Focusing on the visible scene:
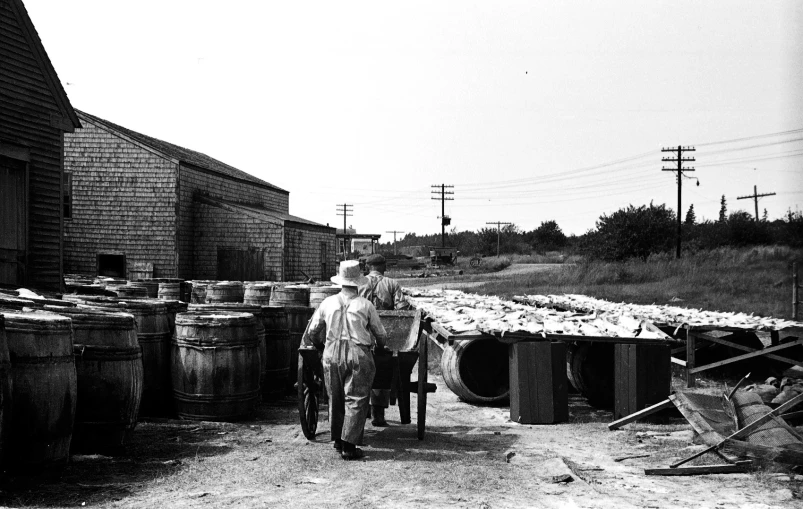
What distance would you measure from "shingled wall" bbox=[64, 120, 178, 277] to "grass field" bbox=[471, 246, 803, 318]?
11.9 m

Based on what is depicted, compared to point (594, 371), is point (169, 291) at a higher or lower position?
higher

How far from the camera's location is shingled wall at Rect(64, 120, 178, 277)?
24406 millimetres

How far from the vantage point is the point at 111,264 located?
24562mm

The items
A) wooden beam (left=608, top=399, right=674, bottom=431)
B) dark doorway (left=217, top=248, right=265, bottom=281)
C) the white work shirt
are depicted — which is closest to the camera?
the white work shirt

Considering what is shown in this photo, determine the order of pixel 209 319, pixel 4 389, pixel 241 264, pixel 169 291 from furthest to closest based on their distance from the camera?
pixel 241 264 < pixel 169 291 < pixel 209 319 < pixel 4 389

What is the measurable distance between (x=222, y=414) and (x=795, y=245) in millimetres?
36448

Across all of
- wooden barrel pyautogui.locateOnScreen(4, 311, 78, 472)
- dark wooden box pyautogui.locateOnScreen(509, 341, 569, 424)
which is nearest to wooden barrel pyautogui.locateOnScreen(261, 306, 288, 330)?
dark wooden box pyautogui.locateOnScreen(509, 341, 569, 424)

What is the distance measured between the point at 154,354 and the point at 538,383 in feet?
14.2

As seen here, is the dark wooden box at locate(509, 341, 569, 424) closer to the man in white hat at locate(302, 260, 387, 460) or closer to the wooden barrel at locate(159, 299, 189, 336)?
the man in white hat at locate(302, 260, 387, 460)

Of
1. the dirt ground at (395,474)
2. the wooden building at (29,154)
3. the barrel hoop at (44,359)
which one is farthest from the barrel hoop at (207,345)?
the wooden building at (29,154)

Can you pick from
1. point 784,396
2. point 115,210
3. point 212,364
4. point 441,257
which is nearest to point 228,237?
point 115,210

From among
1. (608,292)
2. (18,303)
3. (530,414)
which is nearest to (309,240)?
(608,292)

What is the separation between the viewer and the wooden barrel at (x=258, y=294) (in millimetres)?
12688

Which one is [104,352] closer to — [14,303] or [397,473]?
[14,303]
